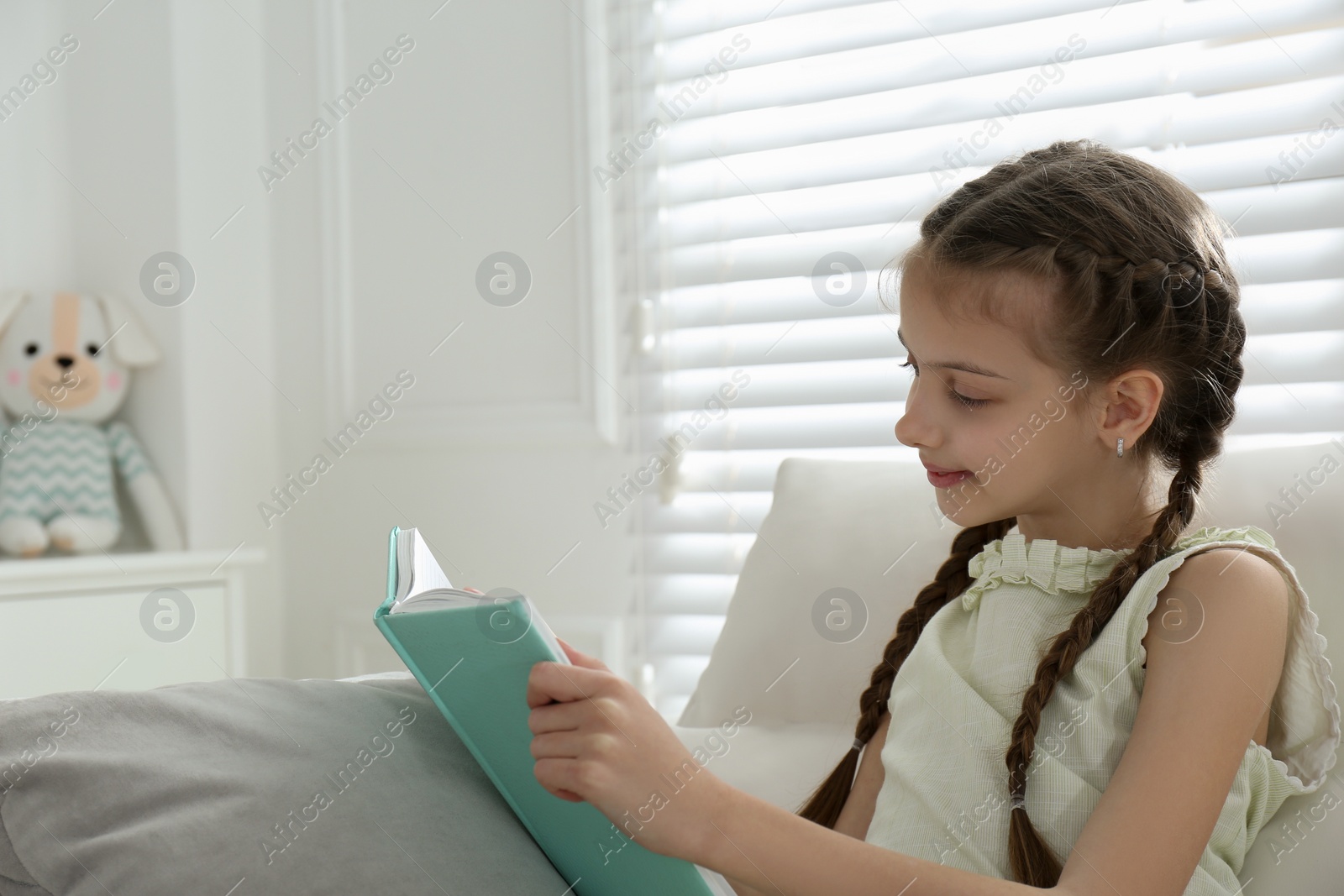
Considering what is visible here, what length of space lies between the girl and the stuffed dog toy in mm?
1574

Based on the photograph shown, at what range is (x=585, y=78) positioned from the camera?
6.20 feet

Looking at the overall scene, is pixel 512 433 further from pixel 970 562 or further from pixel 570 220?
pixel 970 562

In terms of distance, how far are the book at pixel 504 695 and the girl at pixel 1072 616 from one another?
5cm

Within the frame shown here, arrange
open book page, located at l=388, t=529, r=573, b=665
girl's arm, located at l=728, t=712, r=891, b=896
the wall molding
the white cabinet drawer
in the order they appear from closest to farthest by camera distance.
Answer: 1. open book page, located at l=388, t=529, r=573, b=665
2. girl's arm, located at l=728, t=712, r=891, b=896
3. the white cabinet drawer
4. the wall molding

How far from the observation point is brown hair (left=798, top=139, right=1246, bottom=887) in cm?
82

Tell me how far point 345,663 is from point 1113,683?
1760mm

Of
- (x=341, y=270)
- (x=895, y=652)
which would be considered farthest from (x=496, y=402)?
(x=895, y=652)

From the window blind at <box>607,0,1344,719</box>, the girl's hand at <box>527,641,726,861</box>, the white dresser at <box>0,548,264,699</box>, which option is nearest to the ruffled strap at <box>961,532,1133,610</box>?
the girl's hand at <box>527,641,726,861</box>

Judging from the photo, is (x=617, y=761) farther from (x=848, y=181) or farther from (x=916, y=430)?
(x=848, y=181)

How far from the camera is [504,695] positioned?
64cm

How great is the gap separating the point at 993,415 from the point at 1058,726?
0.79ft

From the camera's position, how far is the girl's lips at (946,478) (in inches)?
33.9

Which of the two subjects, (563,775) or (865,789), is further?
(865,789)

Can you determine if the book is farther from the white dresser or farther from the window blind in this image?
the white dresser
